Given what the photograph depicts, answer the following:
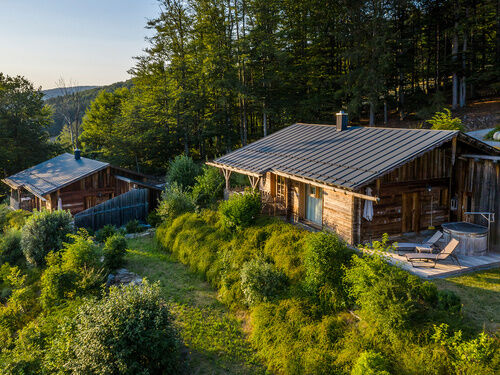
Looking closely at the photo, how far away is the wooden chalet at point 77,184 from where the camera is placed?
22.0 m

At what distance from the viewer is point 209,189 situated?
21.0 meters

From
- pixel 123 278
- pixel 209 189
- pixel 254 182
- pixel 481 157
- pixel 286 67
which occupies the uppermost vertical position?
pixel 286 67

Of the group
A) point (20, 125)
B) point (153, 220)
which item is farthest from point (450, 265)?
point (20, 125)

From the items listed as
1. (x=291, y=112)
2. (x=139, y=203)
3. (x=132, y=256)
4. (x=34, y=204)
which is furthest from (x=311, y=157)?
(x=34, y=204)

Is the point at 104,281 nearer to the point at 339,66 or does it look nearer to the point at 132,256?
the point at 132,256

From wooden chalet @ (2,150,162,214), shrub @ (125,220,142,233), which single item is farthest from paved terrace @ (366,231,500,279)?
wooden chalet @ (2,150,162,214)

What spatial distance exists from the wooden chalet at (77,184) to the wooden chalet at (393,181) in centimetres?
1254

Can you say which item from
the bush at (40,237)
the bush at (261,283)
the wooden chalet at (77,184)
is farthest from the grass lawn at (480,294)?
the wooden chalet at (77,184)

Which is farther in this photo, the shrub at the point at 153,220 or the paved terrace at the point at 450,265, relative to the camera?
the shrub at the point at 153,220

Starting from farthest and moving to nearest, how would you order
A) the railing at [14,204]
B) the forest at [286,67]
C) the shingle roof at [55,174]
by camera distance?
1. the forest at [286,67]
2. the railing at [14,204]
3. the shingle roof at [55,174]

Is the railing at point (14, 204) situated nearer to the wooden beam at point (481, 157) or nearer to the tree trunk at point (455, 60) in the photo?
the wooden beam at point (481, 157)

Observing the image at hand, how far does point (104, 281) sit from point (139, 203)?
1030cm

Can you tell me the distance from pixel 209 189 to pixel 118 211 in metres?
6.24

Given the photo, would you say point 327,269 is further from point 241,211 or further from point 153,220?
point 153,220
